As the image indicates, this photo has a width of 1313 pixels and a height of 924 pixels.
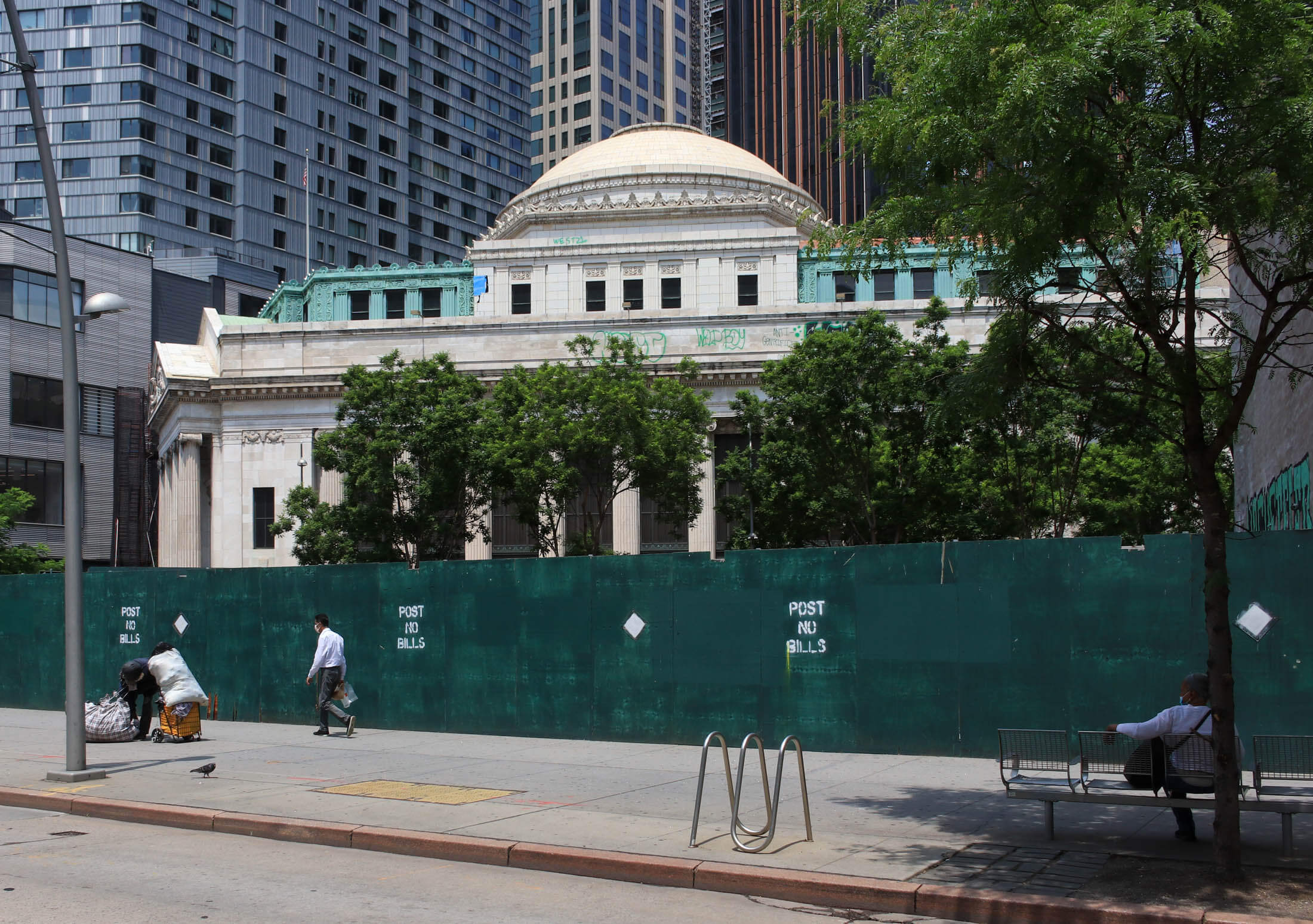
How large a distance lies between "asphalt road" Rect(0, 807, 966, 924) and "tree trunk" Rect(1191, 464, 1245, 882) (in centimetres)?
244

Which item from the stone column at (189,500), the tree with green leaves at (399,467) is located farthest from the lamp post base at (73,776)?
the stone column at (189,500)

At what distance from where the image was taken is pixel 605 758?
15188 mm

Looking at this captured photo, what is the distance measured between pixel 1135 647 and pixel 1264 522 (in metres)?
7.53

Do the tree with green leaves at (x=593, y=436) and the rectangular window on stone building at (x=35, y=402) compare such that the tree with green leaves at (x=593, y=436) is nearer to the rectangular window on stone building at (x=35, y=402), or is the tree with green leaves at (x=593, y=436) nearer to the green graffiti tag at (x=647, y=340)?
the green graffiti tag at (x=647, y=340)

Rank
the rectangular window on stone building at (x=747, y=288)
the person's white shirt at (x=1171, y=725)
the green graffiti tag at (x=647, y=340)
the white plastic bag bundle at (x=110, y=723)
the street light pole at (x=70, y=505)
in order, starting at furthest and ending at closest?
1. the rectangular window on stone building at (x=747, y=288)
2. the green graffiti tag at (x=647, y=340)
3. the white plastic bag bundle at (x=110, y=723)
4. the street light pole at (x=70, y=505)
5. the person's white shirt at (x=1171, y=725)

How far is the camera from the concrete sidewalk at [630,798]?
9.70 metres

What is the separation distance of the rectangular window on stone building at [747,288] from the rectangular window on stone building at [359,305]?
20.4m

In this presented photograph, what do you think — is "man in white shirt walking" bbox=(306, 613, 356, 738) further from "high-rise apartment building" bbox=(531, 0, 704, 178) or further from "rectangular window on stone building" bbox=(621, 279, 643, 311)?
"high-rise apartment building" bbox=(531, 0, 704, 178)

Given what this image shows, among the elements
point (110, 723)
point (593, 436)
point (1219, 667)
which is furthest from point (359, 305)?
point (1219, 667)

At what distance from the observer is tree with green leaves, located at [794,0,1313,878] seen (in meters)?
8.62

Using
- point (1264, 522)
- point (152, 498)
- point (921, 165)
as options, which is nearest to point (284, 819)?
point (921, 165)

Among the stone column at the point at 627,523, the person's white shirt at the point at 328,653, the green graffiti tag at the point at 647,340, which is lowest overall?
the person's white shirt at the point at 328,653

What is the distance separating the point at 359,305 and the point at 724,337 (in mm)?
21712

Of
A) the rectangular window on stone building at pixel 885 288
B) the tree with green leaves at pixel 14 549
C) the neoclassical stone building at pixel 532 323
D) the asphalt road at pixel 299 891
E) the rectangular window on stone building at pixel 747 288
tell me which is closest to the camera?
the asphalt road at pixel 299 891
